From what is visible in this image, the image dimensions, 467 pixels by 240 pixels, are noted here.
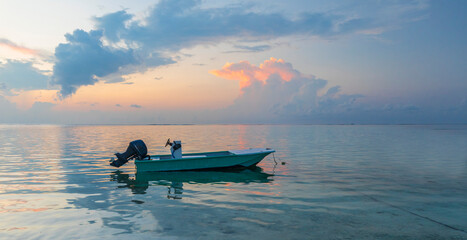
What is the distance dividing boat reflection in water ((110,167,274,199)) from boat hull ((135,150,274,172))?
388mm

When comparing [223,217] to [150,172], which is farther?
[150,172]

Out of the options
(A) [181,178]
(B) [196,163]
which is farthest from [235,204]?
(B) [196,163]

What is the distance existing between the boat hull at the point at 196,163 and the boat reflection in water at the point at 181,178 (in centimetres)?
39

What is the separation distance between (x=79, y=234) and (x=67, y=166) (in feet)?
62.7

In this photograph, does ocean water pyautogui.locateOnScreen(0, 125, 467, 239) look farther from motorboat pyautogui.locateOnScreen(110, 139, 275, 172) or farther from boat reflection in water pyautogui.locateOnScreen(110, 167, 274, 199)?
motorboat pyautogui.locateOnScreen(110, 139, 275, 172)

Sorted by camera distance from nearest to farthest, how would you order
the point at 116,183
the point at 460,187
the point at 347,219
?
the point at 347,219
the point at 460,187
the point at 116,183

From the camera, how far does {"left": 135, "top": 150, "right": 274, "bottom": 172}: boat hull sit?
73.4 feet

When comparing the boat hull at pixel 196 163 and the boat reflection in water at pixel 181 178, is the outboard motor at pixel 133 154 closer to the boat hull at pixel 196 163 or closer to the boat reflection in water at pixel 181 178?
the boat hull at pixel 196 163

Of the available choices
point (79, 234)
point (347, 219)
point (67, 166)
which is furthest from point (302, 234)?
point (67, 166)

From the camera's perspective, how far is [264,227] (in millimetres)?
9977

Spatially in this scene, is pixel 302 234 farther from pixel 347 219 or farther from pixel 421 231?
pixel 421 231

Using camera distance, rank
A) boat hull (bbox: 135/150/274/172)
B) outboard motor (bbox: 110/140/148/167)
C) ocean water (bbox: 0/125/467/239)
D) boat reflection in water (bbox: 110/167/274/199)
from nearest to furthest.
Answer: ocean water (bbox: 0/125/467/239)
boat reflection in water (bbox: 110/167/274/199)
boat hull (bbox: 135/150/274/172)
outboard motor (bbox: 110/140/148/167)

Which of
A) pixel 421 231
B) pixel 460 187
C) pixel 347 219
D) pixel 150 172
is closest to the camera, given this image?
pixel 421 231

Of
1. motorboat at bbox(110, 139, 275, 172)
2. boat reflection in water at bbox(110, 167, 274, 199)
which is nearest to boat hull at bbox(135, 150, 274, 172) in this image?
motorboat at bbox(110, 139, 275, 172)
